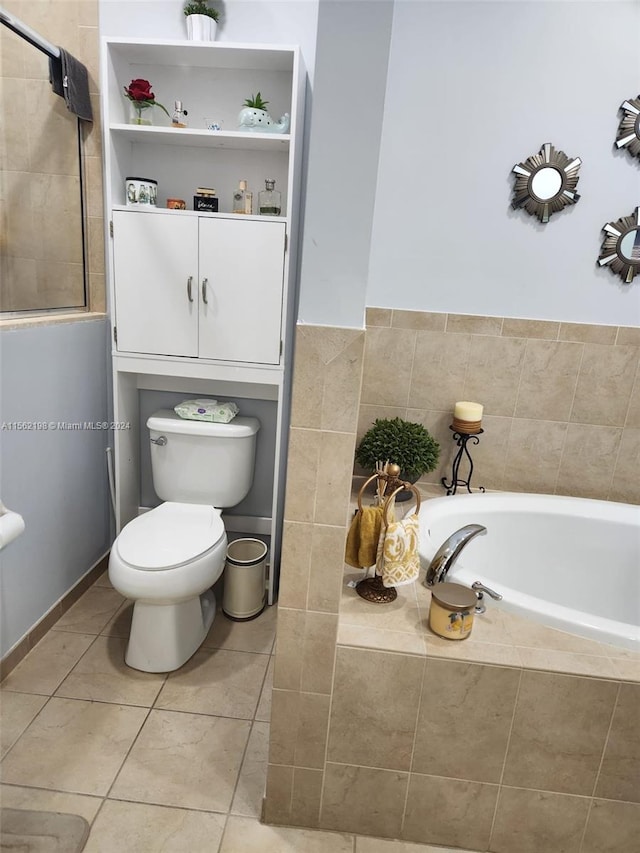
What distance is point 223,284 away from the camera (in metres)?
2.03

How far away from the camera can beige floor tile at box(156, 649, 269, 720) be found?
1.74 metres

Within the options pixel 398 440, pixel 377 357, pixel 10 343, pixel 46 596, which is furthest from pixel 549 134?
pixel 46 596

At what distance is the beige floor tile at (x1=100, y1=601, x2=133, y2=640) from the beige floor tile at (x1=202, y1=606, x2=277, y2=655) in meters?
0.31

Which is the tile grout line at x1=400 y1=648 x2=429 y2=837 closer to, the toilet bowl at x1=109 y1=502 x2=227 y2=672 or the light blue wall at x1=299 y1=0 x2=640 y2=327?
the toilet bowl at x1=109 y1=502 x2=227 y2=672

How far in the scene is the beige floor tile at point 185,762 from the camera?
145cm

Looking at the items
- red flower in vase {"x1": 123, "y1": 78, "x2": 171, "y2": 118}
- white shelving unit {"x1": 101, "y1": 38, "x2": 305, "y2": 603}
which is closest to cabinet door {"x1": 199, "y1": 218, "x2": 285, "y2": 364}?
white shelving unit {"x1": 101, "y1": 38, "x2": 305, "y2": 603}

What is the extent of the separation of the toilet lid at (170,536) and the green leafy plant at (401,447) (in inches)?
25.0

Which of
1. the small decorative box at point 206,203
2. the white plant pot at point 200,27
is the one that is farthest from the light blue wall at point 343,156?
the white plant pot at point 200,27

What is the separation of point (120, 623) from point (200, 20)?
87.5 inches

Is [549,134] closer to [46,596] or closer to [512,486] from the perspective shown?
[512,486]

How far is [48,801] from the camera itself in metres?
1.40

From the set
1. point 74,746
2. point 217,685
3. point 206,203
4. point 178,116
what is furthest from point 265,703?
point 178,116

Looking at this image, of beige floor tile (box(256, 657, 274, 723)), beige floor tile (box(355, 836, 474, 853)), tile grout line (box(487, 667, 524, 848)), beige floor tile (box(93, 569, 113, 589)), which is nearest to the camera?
tile grout line (box(487, 667, 524, 848))

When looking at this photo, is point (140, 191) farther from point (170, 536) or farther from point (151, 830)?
point (151, 830)
